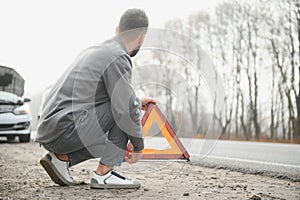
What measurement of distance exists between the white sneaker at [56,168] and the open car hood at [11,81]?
834 centimetres

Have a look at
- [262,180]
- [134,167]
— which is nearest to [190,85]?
[134,167]

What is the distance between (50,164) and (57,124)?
0.40 metres

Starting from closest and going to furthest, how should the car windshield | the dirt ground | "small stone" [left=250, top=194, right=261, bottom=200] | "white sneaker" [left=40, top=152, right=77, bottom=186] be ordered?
"small stone" [left=250, top=194, right=261, bottom=200], the dirt ground, "white sneaker" [left=40, top=152, right=77, bottom=186], the car windshield

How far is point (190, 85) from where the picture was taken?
5.27 metres

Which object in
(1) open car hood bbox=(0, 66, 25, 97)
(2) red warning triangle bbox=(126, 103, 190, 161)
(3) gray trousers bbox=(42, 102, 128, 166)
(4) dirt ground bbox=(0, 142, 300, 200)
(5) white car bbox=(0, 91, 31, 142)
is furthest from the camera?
(1) open car hood bbox=(0, 66, 25, 97)

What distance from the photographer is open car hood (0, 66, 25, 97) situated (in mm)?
11117

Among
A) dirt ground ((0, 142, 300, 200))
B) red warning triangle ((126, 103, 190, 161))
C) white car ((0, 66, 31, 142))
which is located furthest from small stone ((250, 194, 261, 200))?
white car ((0, 66, 31, 142))

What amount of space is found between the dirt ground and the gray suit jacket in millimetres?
413

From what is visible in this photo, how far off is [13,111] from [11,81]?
1376mm

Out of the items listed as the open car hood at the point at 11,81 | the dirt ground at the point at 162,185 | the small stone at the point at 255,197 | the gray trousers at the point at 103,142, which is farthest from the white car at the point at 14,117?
the small stone at the point at 255,197

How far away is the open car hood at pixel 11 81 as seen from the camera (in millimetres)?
11117

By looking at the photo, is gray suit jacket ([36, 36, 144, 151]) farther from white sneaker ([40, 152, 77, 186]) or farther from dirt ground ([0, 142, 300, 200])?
dirt ground ([0, 142, 300, 200])

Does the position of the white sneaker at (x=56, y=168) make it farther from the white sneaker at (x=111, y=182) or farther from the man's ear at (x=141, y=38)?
the man's ear at (x=141, y=38)

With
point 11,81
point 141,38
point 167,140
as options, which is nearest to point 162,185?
point 167,140
